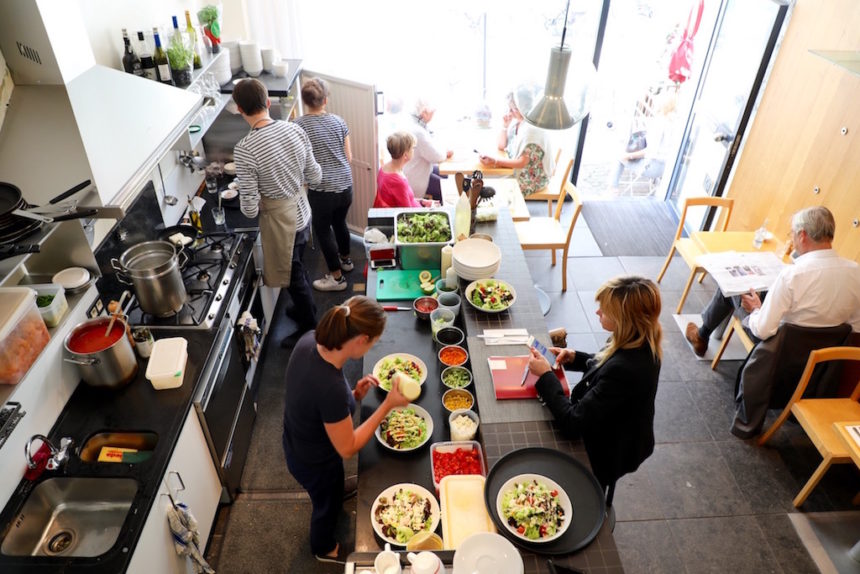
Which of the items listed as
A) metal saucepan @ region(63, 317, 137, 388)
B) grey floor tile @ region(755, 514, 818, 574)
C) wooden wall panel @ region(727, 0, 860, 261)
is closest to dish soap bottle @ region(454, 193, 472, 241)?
metal saucepan @ region(63, 317, 137, 388)

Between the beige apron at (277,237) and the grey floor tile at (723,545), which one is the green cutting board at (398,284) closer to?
the beige apron at (277,237)

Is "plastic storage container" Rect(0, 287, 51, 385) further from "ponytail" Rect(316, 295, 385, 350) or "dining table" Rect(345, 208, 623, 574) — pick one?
"dining table" Rect(345, 208, 623, 574)

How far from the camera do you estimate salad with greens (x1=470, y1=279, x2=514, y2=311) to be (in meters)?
3.01

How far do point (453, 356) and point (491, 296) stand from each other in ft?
1.43

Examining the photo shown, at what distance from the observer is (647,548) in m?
3.14

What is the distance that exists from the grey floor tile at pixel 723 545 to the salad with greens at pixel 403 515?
69.1 inches

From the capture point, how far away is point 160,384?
272cm

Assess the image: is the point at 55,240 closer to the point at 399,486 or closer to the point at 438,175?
the point at 399,486

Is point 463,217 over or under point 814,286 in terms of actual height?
over

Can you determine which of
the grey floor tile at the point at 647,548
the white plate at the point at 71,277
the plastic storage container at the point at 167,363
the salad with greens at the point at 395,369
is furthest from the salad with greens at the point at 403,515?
the white plate at the point at 71,277

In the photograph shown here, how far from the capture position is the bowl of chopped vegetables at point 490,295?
118 inches

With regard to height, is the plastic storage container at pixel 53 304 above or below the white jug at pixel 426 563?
above

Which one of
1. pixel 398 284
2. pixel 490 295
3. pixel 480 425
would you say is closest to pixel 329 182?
pixel 398 284

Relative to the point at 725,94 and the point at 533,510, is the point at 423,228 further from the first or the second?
the point at 725,94
